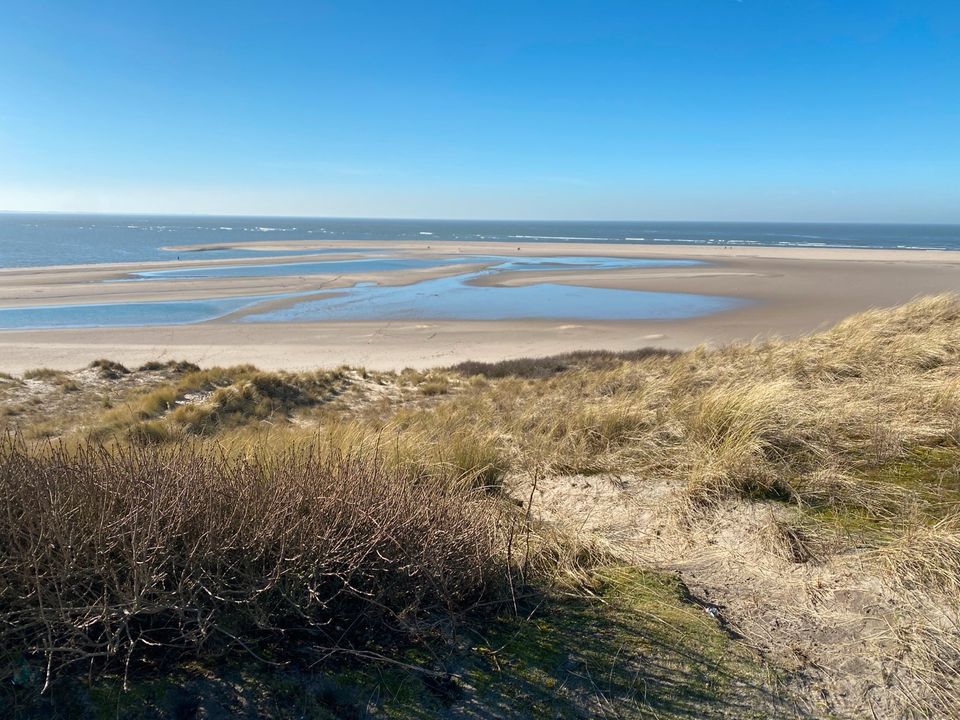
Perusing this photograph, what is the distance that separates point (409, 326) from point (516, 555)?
22.0 metres

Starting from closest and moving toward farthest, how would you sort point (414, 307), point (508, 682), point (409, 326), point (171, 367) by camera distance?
point (508, 682), point (171, 367), point (409, 326), point (414, 307)

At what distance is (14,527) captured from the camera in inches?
94.7

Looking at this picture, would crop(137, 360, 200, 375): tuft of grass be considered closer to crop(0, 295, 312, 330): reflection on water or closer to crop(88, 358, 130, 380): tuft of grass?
crop(88, 358, 130, 380): tuft of grass

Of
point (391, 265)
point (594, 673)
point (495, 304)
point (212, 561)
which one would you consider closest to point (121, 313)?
point (495, 304)

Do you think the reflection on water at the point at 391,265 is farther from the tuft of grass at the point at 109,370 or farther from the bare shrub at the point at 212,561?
the bare shrub at the point at 212,561

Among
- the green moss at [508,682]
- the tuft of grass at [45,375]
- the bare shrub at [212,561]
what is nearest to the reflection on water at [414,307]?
the tuft of grass at [45,375]

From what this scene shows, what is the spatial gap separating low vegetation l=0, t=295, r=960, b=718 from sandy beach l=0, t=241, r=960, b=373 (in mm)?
13834

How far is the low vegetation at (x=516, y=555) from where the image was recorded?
7.92 feet

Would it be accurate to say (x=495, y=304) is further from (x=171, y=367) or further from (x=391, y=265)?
(x=391, y=265)

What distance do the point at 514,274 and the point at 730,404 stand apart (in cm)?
3985

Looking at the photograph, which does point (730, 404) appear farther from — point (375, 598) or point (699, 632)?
point (375, 598)

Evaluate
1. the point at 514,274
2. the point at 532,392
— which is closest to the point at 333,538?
the point at 532,392

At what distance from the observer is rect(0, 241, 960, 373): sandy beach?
778 inches

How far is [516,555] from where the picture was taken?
11.2 feet
